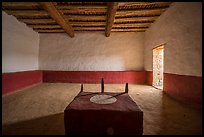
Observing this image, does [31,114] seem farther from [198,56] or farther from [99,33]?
[99,33]

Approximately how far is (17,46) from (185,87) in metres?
6.60

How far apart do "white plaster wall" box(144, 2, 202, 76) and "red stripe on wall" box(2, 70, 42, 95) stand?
599cm

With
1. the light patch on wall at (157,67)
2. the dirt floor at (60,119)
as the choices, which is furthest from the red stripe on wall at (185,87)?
the light patch on wall at (157,67)

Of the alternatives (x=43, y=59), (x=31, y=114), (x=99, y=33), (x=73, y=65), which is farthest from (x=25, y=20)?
(x=31, y=114)

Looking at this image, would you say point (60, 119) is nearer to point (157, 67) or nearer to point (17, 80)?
point (17, 80)

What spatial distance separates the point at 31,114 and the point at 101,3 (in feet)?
13.0

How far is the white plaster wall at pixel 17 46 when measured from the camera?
5348 mm

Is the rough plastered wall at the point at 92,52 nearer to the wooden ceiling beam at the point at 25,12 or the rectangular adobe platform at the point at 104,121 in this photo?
the wooden ceiling beam at the point at 25,12

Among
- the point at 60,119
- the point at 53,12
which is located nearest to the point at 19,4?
the point at 53,12

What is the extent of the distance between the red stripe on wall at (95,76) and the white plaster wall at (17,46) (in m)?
1.18

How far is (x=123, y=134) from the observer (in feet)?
6.62

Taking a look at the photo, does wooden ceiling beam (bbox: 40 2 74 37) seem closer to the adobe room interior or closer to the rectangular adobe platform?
the adobe room interior

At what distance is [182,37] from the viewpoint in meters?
4.09

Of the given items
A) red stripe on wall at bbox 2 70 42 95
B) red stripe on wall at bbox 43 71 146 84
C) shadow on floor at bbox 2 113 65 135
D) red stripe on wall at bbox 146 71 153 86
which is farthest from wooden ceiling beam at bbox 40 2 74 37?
red stripe on wall at bbox 146 71 153 86
